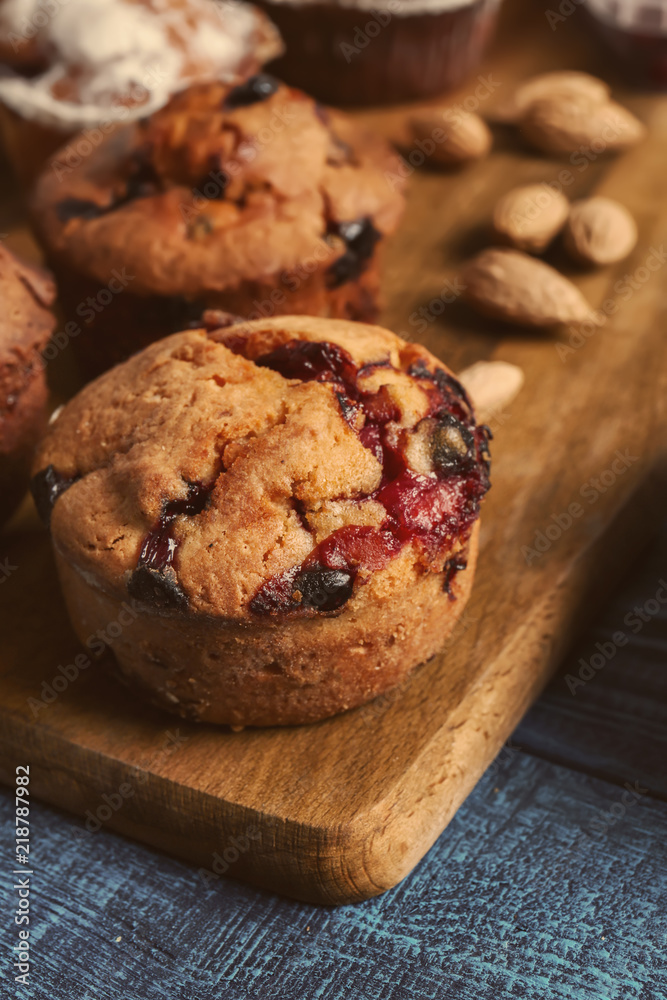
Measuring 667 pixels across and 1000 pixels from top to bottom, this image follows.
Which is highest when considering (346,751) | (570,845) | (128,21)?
(128,21)

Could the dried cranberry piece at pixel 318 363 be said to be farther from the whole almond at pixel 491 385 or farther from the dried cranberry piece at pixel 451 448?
the whole almond at pixel 491 385

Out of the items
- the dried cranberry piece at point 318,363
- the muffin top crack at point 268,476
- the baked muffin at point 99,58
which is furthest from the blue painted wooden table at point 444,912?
the baked muffin at point 99,58

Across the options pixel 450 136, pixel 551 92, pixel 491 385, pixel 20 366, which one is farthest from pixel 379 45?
pixel 20 366

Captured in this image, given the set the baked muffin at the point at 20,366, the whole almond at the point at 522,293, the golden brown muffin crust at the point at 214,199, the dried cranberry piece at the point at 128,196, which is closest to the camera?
the baked muffin at the point at 20,366

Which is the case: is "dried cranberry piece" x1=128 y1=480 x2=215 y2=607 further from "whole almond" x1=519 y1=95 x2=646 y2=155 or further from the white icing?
"whole almond" x1=519 y1=95 x2=646 y2=155

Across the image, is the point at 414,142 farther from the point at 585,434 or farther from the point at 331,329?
the point at 331,329

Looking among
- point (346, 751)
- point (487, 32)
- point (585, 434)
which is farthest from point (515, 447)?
point (487, 32)

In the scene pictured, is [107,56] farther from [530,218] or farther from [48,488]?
[48,488]
